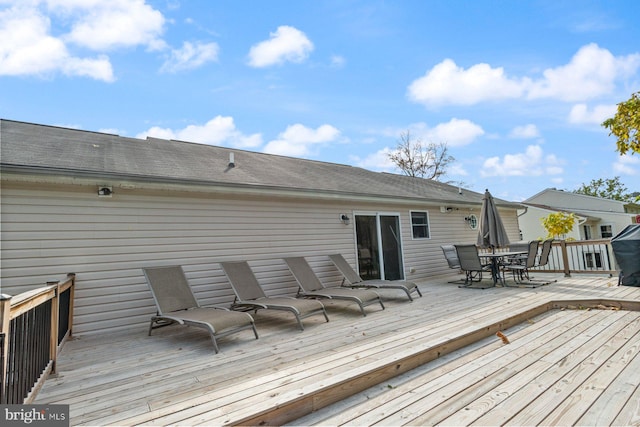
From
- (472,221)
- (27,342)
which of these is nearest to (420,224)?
(472,221)

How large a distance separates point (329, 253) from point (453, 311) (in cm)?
296

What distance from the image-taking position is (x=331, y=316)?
4.91m

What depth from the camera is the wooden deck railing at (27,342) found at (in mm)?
1790

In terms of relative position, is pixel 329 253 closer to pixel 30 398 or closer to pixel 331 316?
pixel 331 316

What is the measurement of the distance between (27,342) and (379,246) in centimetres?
654

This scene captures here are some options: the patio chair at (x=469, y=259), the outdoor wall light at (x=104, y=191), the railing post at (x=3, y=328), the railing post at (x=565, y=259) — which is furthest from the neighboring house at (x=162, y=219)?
the railing post at (x=565, y=259)

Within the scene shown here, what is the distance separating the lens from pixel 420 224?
8773 millimetres

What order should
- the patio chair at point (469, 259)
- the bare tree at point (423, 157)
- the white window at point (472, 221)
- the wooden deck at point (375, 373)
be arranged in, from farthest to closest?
the bare tree at point (423, 157) < the white window at point (472, 221) < the patio chair at point (469, 259) < the wooden deck at point (375, 373)

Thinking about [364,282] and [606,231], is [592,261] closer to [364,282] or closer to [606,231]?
[364,282]

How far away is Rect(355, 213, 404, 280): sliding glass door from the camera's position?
7.61m

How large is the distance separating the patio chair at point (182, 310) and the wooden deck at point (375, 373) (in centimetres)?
23

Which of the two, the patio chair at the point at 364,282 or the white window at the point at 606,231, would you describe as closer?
the patio chair at the point at 364,282

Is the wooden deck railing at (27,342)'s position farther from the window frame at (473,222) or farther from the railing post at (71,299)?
the window frame at (473,222)

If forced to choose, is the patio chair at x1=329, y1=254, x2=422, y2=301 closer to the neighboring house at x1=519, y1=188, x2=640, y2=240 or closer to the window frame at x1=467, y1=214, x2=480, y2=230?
the window frame at x1=467, y1=214, x2=480, y2=230
